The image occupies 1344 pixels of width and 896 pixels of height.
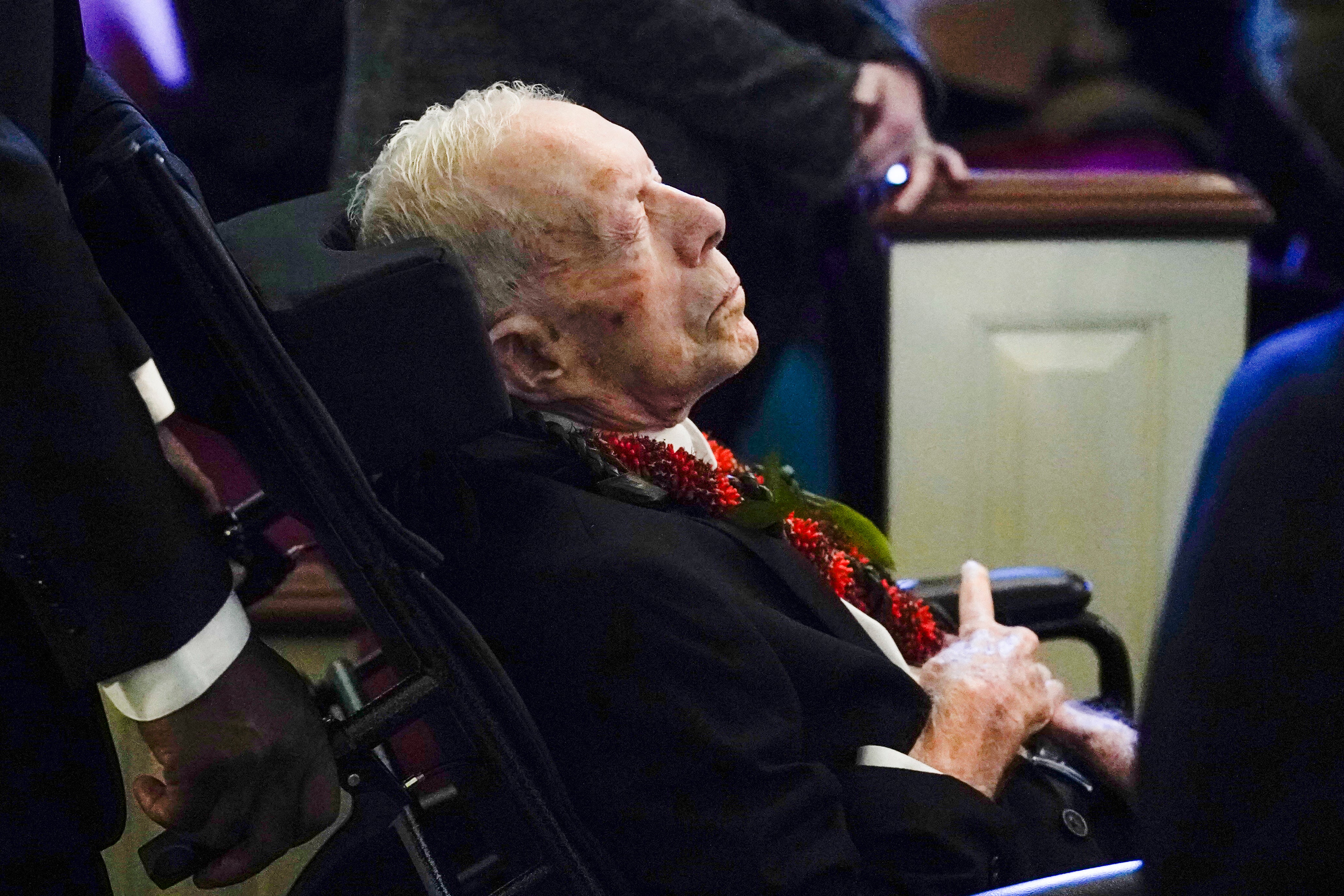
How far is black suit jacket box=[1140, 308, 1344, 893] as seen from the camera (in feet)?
1.99

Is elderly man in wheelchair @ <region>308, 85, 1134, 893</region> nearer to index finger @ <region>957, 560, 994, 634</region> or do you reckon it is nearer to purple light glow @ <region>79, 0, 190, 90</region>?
index finger @ <region>957, 560, 994, 634</region>

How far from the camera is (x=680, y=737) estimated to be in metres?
0.98

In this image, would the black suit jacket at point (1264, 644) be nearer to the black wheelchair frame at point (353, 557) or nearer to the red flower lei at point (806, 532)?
the black wheelchair frame at point (353, 557)

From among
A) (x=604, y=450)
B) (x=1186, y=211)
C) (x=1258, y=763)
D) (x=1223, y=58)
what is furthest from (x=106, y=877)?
(x=1223, y=58)

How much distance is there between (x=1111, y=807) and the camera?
1300mm

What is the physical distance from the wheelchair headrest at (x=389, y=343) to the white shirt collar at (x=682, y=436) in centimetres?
20

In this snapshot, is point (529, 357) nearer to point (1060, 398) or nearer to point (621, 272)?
point (621, 272)

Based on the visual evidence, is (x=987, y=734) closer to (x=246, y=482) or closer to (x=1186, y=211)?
(x=246, y=482)

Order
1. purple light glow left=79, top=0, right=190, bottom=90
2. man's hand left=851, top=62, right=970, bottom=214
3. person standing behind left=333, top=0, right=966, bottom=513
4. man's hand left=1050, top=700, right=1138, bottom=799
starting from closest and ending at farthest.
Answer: man's hand left=1050, top=700, right=1138, bottom=799, person standing behind left=333, top=0, right=966, bottom=513, man's hand left=851, top=62, right=970, bottom=214, purple light glow left=79, top=0, right=190, bottom=90

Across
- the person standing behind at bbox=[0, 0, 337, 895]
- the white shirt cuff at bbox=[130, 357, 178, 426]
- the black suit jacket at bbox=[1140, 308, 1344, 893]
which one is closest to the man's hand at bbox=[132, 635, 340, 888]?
the person standing behind at bbox=[0, 0, 337, 895]

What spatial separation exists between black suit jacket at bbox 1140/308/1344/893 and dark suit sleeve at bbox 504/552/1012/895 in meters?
0.37

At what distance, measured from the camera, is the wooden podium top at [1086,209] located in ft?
7.20

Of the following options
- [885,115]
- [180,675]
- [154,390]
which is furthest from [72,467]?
[885,115]

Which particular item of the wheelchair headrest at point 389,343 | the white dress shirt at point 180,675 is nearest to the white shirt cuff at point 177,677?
the white dress shirt at point 180,675
